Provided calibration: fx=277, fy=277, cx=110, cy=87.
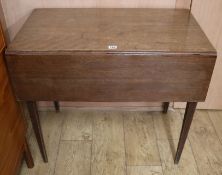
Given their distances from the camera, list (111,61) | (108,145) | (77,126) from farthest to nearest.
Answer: (77,126)
(108,145)
(111,61)

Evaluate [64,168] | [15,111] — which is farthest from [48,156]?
[15,111]

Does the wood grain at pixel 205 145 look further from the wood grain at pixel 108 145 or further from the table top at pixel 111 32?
the table top at pixel 111 32

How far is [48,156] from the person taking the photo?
1.51m

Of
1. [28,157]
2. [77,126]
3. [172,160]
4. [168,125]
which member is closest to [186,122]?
[172,160]

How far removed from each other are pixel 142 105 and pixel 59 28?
0.82m

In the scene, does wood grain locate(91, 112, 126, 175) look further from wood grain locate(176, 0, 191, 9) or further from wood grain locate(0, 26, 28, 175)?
wood grain locate(176, 0, 191, 9)

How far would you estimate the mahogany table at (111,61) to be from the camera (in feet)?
3.39

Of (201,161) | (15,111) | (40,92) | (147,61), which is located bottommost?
(201,161)

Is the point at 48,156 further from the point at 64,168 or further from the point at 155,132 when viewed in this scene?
the point at 155,132

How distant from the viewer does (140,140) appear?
160 centimetres

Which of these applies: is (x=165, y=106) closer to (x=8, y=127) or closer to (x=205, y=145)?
(x=205, y=145)

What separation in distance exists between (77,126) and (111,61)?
2.50 feet

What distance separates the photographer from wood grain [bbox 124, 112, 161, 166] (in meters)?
1.49

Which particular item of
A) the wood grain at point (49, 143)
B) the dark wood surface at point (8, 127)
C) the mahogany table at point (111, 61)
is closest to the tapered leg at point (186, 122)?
the mahogany table at point (111, 61)
